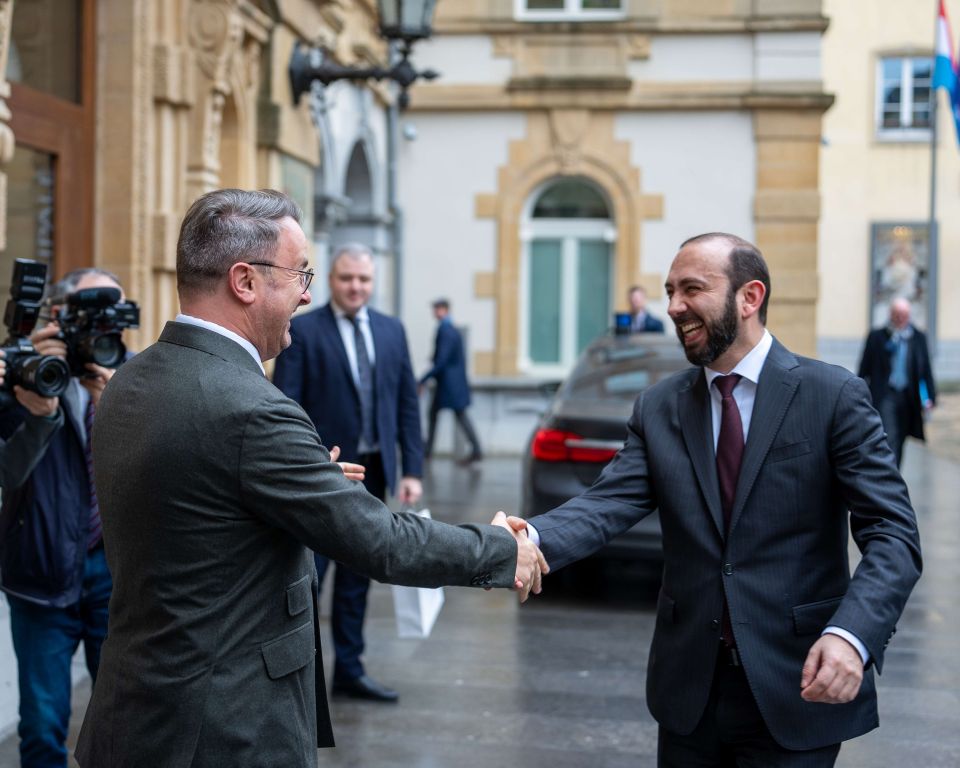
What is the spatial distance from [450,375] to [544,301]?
2.39m

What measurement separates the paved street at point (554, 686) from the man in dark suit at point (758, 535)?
6.76 ft

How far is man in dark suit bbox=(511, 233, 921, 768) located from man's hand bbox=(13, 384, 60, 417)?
1.62 m

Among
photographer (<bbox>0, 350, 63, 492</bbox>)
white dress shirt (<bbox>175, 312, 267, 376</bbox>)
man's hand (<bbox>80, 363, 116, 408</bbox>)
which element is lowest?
photographer (<bbox>0, 350, 63, 492</bbox>)

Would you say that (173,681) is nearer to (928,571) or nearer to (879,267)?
(928,571)

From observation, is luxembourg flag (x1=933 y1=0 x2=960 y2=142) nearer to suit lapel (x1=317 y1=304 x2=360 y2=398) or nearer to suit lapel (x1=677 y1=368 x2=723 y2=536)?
suit lapel (x1=317 y1=304 x2=360 y2=398)

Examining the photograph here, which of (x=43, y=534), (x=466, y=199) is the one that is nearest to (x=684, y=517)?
(x=43, y=534)

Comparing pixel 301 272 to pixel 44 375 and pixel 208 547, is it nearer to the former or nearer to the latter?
pixel 208 547

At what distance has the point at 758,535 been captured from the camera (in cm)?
310

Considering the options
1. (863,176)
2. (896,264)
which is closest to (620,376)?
(896,264)

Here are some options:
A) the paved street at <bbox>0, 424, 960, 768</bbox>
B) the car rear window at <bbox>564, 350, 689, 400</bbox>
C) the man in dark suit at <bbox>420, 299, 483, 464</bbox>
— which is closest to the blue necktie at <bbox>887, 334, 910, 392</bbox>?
the paved street at <bbox>0, 424, 960, 768</bbox>

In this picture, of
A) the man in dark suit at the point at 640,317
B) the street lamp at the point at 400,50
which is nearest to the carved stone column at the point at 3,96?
the street lamp at the point at 400,50

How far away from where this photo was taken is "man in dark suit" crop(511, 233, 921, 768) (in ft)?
9.86

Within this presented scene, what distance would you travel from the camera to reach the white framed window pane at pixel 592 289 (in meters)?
16.7

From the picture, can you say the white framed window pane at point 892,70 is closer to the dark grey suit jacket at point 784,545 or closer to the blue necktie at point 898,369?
the blue necktie at point 898,369
